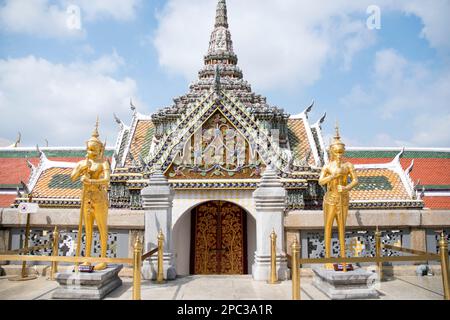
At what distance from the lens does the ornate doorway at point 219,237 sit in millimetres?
11141

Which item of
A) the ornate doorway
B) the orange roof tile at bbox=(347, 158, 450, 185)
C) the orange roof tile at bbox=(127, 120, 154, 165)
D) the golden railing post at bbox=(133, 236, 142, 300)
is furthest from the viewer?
the orange roof tile at bbox=(347, 158, 450, 185)

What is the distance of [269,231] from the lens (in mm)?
7434

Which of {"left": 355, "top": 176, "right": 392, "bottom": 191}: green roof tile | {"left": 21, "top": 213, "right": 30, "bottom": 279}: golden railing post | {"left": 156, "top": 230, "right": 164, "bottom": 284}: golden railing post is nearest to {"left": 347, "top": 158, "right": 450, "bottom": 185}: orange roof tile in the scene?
{"left": 355, "top": 176, "right": 392, "bottom": 191}: green roof tile

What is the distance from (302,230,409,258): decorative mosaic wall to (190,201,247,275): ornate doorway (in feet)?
13.0

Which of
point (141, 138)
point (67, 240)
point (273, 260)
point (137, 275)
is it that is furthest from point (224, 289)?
point (141, 138)

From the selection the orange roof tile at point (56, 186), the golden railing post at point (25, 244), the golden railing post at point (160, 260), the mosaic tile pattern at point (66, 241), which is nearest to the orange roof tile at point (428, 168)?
the orange roof tile at point (56, 186)

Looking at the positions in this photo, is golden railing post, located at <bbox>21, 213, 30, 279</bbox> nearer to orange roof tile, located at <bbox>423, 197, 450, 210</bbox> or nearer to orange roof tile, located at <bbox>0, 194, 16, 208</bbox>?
orange roof tile, located at <bbox>0, 194, 16, 208</bbox>

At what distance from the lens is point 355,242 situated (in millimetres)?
7445

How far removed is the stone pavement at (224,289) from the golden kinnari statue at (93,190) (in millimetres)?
995

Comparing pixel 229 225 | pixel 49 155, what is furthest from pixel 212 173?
pixel 49 155

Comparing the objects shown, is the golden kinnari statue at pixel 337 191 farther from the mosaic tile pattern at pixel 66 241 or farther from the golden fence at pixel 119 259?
the mosaic tile pattern at pixel 66 241

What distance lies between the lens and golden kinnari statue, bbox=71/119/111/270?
6.02 metres

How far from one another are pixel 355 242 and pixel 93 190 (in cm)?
528
